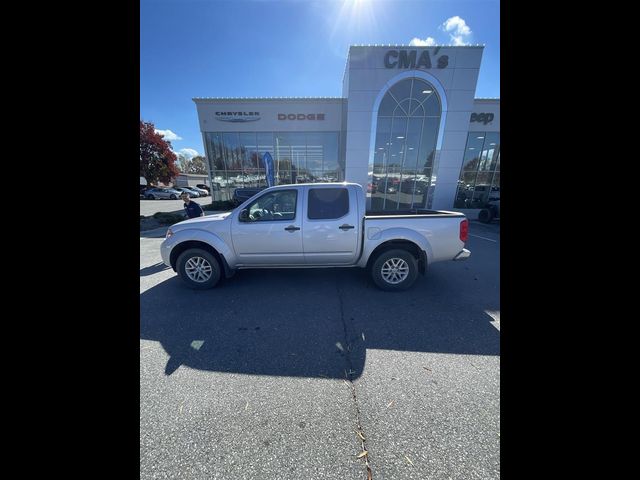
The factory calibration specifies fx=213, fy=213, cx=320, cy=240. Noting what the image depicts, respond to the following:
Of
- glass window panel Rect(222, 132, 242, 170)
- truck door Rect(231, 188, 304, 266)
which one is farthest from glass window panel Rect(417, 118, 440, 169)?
truck door Rect(231, 188, 304, 266)

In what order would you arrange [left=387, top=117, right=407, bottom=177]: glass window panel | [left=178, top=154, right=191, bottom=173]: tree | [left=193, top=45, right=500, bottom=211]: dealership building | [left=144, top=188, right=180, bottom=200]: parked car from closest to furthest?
[left=193, top=45, right=500, bottom=211]: dealership building < [left=387, top=117, right=407, bottom=177]: glass window panel < [left=144, top=188, right=180, bottom=200]: parked car < [left=178, top=154, right=191, bottom=173]: tree

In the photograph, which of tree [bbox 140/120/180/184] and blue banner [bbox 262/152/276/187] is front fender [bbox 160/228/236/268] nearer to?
blue banner [bbox 262/152/276/187]

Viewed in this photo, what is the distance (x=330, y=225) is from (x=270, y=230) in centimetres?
105

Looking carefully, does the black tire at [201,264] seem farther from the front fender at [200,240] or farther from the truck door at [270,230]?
the truck door at [270,230]

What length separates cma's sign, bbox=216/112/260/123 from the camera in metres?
14.8

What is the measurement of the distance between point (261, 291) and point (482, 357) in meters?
3.27

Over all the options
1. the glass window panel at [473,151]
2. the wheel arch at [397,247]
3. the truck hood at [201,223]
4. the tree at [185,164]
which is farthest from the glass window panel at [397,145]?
the tree at [185,164]

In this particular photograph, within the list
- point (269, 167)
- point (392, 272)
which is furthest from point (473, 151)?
point (392, 272)

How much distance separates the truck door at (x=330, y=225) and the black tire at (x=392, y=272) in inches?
18.6

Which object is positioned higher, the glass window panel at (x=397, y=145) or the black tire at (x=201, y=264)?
the glass window panel at (x=397, y=145)

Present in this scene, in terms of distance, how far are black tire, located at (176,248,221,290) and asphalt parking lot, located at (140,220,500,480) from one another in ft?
0.75

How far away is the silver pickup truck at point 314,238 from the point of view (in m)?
3.71

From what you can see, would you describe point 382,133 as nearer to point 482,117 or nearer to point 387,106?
point 387,106

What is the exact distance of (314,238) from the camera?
3.73m
